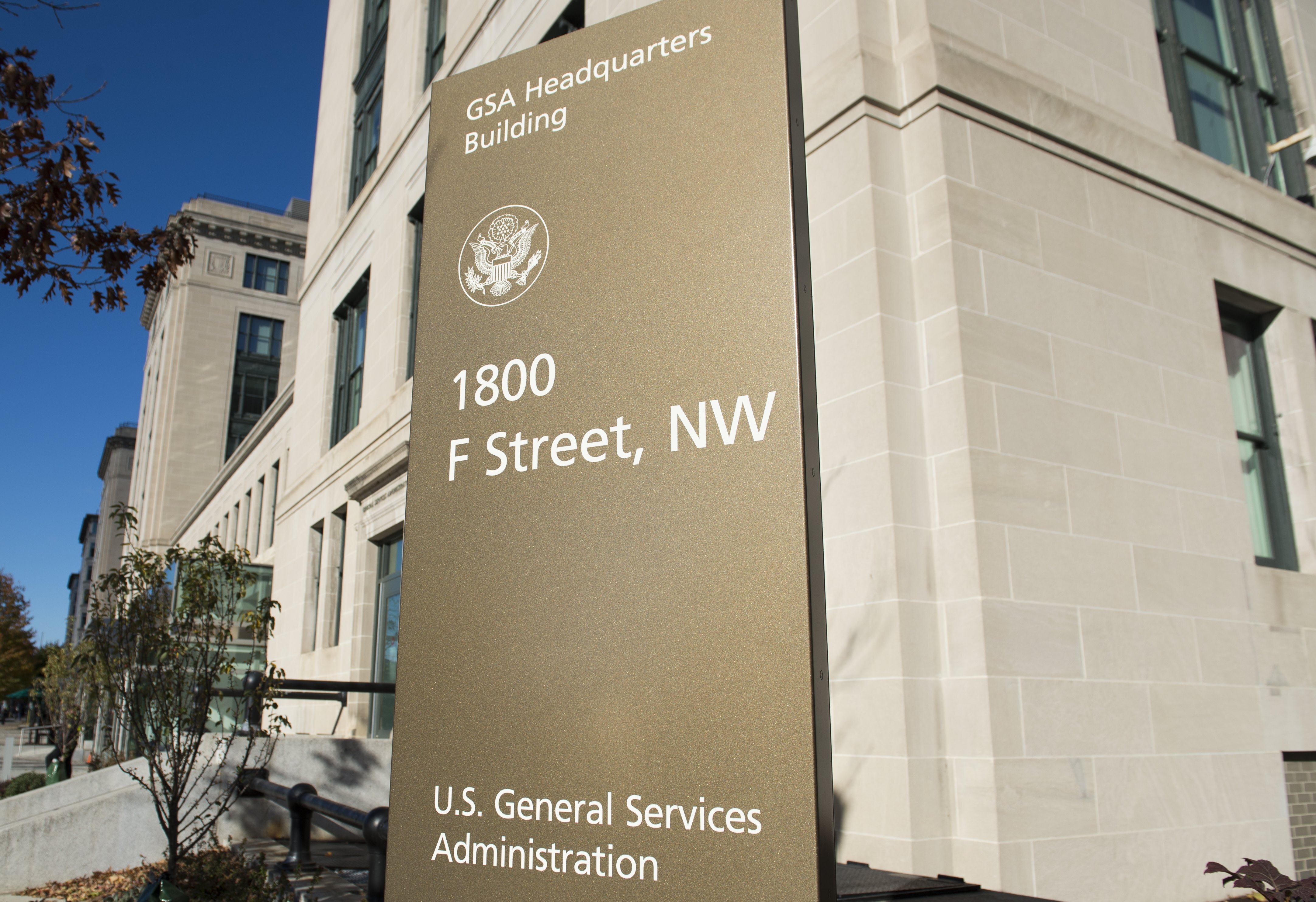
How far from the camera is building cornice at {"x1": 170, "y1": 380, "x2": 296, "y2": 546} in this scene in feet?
83.3

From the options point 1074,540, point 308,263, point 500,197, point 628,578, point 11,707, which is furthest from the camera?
point 11,707

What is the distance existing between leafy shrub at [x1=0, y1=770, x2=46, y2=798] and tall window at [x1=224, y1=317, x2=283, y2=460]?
112ft

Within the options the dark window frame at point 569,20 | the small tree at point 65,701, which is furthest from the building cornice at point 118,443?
the dark window frame at point 569,20

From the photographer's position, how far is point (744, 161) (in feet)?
9.00

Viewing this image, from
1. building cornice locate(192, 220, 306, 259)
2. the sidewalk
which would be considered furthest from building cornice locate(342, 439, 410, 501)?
building cornice locate(192, 220, 306, 259)

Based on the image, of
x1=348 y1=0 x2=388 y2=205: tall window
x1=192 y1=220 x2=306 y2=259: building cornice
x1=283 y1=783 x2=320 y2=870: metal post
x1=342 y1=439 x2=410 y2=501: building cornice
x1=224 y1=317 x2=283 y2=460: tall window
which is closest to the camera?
x1=283 y1=783 x2=320 y2=870: metal post

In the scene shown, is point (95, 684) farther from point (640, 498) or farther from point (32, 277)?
point (640, 498)

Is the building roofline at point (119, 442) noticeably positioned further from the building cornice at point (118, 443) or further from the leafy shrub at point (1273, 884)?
the leafy shrub at point (1273, 884)

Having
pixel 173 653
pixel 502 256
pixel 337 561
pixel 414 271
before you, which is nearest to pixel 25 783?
pixel 337 561

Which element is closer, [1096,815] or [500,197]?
[500,197]

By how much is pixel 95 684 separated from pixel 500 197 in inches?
334

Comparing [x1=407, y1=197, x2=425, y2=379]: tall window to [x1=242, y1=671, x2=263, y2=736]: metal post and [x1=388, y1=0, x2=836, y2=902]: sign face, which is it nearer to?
[x1=242, y1=671, x2=263, y2=736]: metal post

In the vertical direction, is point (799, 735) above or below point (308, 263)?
below

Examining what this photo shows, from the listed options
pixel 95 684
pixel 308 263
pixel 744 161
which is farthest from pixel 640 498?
pixel 308 263
